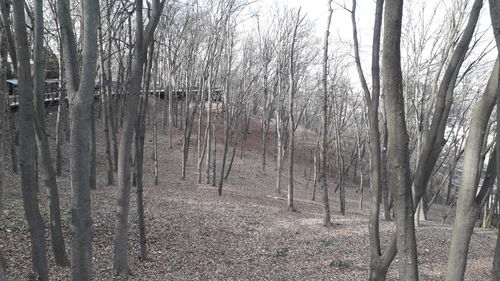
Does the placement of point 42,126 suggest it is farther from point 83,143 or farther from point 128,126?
point 83,143

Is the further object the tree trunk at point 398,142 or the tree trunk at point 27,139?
the tree trunk at point 27,139

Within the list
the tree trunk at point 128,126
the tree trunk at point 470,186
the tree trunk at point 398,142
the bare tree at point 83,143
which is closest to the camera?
the tree trunk at point 398,142

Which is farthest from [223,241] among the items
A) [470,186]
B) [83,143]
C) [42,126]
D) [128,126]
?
[470,186]

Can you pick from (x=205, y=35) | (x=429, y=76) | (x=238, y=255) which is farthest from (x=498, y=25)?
(x=205, y=35)

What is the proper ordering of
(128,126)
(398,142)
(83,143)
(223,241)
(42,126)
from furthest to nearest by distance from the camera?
(223,241), (128,126), (42,126), (83,143), (398,142)

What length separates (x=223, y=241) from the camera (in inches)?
417

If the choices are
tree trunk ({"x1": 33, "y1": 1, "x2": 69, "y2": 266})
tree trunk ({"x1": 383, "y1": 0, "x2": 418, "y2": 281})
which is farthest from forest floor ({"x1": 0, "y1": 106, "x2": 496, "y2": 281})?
tree trunk ({"x1": 383, "y1": 0, "x2": 418, "y2": 281})

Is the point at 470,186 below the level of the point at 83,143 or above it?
below

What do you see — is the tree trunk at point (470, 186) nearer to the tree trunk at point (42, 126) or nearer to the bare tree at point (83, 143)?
the bare tree at point (83, 143)

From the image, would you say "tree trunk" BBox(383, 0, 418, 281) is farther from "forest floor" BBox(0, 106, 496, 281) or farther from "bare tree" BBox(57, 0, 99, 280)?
"forest floor" BBox(0, 106, 496, 281)

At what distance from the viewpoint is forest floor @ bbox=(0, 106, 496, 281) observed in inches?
314

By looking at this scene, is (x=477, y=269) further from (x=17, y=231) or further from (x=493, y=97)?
(x=17, y=231)

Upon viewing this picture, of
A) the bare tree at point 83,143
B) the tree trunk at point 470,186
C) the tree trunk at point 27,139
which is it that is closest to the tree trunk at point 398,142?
the tree trunk at point 470,186

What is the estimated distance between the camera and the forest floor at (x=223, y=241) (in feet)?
26.2
